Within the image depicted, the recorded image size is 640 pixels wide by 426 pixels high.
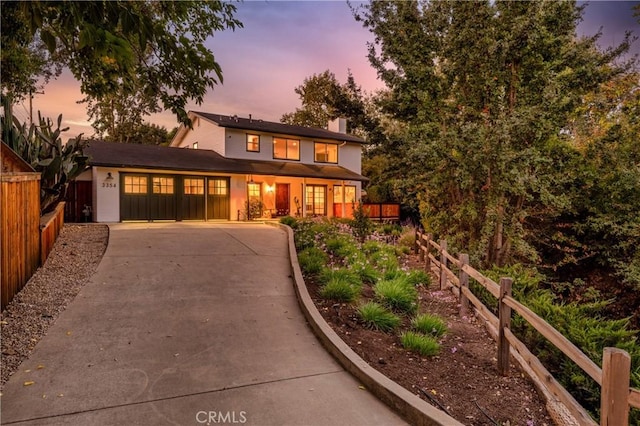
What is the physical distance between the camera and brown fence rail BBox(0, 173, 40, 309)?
5.01 metres

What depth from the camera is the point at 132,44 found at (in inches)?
175

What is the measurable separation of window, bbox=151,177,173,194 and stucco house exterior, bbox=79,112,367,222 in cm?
4

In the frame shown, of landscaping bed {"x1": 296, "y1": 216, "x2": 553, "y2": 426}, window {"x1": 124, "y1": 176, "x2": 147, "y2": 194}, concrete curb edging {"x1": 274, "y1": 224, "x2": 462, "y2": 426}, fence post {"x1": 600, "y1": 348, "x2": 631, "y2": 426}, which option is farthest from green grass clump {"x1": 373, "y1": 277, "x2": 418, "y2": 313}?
window {"x1": 124, "y1": 176, "x2": 147, "y2": 194}

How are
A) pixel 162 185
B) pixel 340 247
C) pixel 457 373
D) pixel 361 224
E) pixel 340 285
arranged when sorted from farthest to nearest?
pixel 162 185 < pixel 361 224 < pixel 340 247 < pixel 340 285 < pixel 457 373

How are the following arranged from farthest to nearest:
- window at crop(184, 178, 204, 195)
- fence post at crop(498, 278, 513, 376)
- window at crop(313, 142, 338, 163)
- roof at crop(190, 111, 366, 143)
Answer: window at crop(313, 142, 338, 163) → roof at crop(190, 111, 366, 143) → window at crop(184, 178, 204, 195) → fence post at crop(498, 278, 513, 376)

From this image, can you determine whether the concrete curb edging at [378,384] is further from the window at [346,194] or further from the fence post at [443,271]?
the window at [346,194]

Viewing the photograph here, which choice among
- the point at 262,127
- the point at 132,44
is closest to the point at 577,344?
the point at 132,44

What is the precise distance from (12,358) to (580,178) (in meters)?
12.3

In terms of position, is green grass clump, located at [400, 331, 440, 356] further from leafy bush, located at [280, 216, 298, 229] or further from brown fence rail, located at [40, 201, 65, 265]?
leafy bush, located at [280, 216, 298, 229]

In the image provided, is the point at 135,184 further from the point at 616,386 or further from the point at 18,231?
the point at 616,386

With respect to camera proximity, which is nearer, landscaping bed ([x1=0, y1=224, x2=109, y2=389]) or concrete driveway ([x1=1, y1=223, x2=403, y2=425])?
concrete driveway ([x1=1, y1=223, x2=403, y2=425])

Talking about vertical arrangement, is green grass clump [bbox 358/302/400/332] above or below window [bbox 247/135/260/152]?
below

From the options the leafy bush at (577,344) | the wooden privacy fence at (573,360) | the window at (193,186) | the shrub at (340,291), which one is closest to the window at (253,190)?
the window at (193,186)

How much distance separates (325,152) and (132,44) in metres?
19.5
